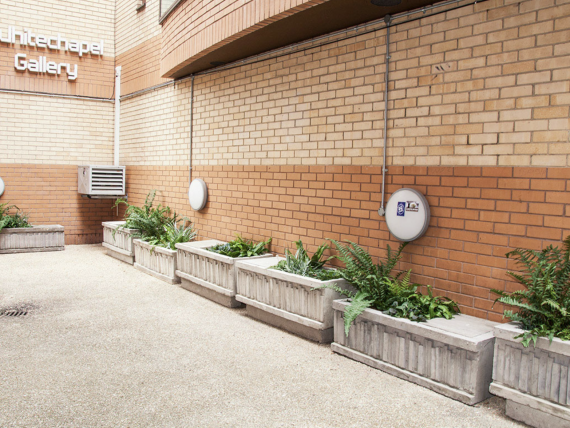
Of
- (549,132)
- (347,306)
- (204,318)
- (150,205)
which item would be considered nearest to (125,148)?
(150,205)

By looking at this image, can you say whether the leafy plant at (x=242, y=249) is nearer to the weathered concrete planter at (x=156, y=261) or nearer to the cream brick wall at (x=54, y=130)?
the weathered concrete planter at (x=156, y=261)

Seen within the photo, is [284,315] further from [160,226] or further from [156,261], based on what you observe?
[160,226]

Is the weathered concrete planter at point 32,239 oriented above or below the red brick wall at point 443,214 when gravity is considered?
below

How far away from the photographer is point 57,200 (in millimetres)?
10688

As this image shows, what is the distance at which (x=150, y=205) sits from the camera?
9016mm

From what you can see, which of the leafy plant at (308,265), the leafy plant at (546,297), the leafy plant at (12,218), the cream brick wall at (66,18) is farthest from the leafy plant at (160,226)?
the leafy plant at (546,297)

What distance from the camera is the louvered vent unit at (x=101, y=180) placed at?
10.1 m

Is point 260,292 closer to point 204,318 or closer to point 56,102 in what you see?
point 204,318

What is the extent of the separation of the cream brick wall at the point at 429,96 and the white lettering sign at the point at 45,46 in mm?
5424

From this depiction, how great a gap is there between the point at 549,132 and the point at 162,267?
564 centimetres

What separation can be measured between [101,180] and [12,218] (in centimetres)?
182

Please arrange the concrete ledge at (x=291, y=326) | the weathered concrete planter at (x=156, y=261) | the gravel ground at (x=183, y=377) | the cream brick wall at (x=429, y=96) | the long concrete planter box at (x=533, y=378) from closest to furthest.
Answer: the long concrete planter box at (x=533, y=378) < the gravel ground at (x=183, y=377) < the cream brick wall at (x=429, y=96) < the concrete ledge at (x=291, y=326) < the weathered concrete planter at (x=156, y=261)

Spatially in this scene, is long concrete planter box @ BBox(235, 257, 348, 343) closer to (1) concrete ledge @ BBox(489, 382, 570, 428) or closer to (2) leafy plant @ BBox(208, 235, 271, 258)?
(2) leafy plant @ BBox(208, 235, 271, 258)

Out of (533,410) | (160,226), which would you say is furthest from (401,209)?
(160,226)
